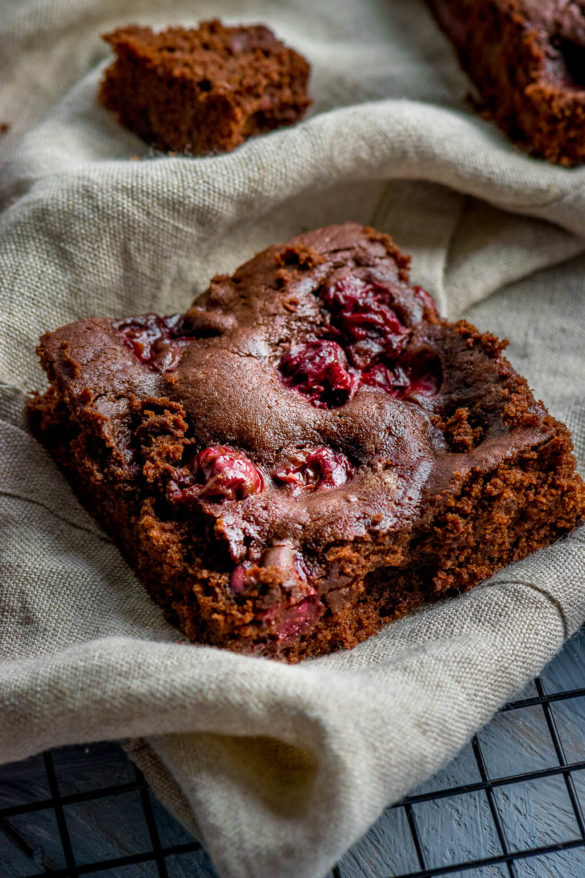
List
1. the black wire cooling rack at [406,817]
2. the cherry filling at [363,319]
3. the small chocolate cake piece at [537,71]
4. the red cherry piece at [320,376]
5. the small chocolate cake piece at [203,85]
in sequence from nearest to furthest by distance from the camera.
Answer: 1. the black wire cooling rack at [406,817]
2. the red cherry piece at [320,376]
3. the cherry filling at [363,319]
4. the small chocolate cake piece at [203,85]
5. the small chocolate cake piece at [537,71]

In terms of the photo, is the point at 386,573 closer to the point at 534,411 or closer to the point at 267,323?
the point at 534,411

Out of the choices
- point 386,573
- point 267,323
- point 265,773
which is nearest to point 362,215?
point 267,323

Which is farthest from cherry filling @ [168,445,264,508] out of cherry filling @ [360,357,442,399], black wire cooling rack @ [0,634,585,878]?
black wire cooling rack @ [0,634,585,878]

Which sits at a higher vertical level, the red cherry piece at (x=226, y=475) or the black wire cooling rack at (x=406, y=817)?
the red cherry piece at (x=226, y=475)

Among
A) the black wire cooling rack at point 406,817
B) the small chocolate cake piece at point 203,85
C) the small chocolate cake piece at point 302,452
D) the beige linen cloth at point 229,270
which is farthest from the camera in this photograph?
the small chocolate cake piece at point 203,85

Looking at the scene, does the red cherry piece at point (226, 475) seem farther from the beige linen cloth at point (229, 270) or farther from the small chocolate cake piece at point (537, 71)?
the small chocolate cake piece at point (537, 71)

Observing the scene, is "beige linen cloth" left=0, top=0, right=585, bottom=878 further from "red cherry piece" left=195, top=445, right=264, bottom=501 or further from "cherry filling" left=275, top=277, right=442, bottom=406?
"cherry filling" left=275, top=277, right=442, bottom=406

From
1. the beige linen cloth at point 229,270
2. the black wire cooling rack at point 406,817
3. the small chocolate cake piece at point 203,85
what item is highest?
the small chocolate cake piece at point 203,85

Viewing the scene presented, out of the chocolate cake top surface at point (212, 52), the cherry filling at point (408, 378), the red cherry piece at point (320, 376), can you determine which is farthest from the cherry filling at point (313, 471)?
the chocolate cake top surface at point (212, 52)
